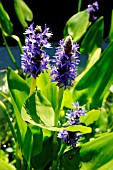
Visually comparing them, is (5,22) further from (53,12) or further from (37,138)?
(53,12)

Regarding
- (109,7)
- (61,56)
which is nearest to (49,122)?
(61,56)

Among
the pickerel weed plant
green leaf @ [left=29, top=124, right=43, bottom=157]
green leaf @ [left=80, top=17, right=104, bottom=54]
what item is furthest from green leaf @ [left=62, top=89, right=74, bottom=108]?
green leaf @ [left=80, top=17, right=104, bottom=54]

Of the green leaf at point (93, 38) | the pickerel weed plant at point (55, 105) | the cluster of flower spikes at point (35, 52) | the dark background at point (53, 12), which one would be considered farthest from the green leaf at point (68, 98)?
the dark background at point (53, 12)

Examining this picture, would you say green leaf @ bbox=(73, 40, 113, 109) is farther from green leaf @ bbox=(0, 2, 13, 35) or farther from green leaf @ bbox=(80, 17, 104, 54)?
green leaf @ bbox=(0, 2, 13, 35)

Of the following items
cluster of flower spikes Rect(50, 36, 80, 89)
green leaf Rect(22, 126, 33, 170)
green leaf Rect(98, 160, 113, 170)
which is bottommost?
green leaf Rect(98, 160, 113, 170)

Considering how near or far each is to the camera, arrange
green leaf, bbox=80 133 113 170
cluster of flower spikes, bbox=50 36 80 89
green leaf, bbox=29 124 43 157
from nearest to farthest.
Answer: cluster of flower spikes, bbox=50 36 80 89
green leaf, bbox=80 133 113 170
green leaf, bbox=29 124 43 157

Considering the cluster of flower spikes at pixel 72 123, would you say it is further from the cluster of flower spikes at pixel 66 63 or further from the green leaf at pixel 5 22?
the green leaf at pixel 5 22
